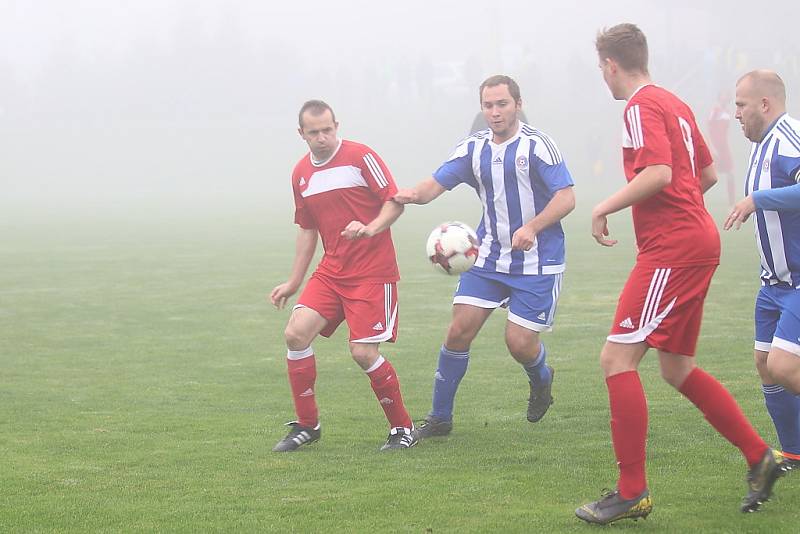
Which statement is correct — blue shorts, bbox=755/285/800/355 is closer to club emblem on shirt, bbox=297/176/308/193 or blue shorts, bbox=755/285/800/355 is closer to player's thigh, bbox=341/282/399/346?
player's thigh, bbox=341/282/399/346

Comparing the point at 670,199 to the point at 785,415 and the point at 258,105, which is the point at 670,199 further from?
the point at 258,105

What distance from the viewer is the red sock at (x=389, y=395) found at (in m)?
6.72

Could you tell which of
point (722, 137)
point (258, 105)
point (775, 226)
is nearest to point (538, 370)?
point (775, 226)

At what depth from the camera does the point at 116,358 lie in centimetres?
1060

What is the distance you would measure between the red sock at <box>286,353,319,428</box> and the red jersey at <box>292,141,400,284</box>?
51cm

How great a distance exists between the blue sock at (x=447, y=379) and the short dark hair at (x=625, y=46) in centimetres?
243

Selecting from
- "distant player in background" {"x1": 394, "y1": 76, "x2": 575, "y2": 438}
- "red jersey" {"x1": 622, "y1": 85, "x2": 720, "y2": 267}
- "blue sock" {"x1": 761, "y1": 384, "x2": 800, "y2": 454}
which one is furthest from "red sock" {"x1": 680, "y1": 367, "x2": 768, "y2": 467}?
"distant player in background" {"x1": 394, "y1": 76, "x2": 575, "y2": 438}

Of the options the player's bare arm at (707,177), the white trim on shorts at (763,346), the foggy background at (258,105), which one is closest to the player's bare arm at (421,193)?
the player's bare arm at (707,177)

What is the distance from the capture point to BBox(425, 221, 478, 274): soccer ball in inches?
258

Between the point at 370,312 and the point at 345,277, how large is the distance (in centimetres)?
26

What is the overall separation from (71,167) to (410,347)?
2148 inches

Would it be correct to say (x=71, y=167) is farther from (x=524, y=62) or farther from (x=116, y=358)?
(x=116, y=358)

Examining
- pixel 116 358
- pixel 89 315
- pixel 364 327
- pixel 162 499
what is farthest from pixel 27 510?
pixel 89 315

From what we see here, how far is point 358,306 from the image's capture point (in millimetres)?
6734
